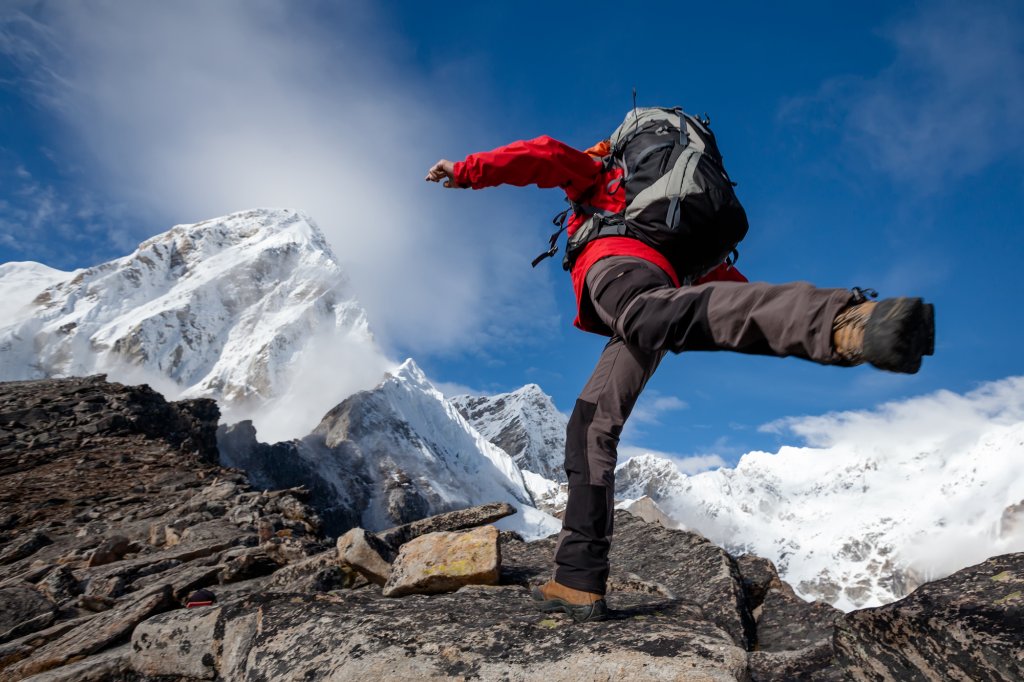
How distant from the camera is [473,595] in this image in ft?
11.0

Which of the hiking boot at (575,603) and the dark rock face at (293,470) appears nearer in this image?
the hiking boot at (575,603)

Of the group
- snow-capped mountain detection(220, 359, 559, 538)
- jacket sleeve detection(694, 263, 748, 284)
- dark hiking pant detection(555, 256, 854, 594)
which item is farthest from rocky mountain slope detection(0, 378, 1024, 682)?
snow-capped mountain detection(220, 359, 559, 538)

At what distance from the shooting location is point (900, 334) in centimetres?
174

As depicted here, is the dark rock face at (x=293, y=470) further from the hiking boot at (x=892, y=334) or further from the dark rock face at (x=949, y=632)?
the hiking boot at (x=892, y=334)

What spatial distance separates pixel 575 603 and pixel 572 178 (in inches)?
85.5

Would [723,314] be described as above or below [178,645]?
above

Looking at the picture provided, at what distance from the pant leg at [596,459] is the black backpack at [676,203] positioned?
1.85ft

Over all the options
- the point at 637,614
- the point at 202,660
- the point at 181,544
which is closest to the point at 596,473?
the point at 637,614

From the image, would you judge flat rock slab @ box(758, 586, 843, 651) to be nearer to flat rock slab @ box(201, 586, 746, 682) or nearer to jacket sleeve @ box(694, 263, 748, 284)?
flat rock slab @ box(201, 586, 746, 682)

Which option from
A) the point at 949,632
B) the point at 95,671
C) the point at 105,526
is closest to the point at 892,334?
the point at 949,632

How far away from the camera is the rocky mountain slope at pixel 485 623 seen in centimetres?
213

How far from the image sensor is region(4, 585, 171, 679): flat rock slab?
3604 millimetres

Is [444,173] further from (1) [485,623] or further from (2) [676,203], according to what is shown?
(1) [485,623]

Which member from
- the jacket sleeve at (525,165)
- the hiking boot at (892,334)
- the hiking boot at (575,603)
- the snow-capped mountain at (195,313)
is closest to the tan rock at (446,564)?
the hiking boot at (575,603)
